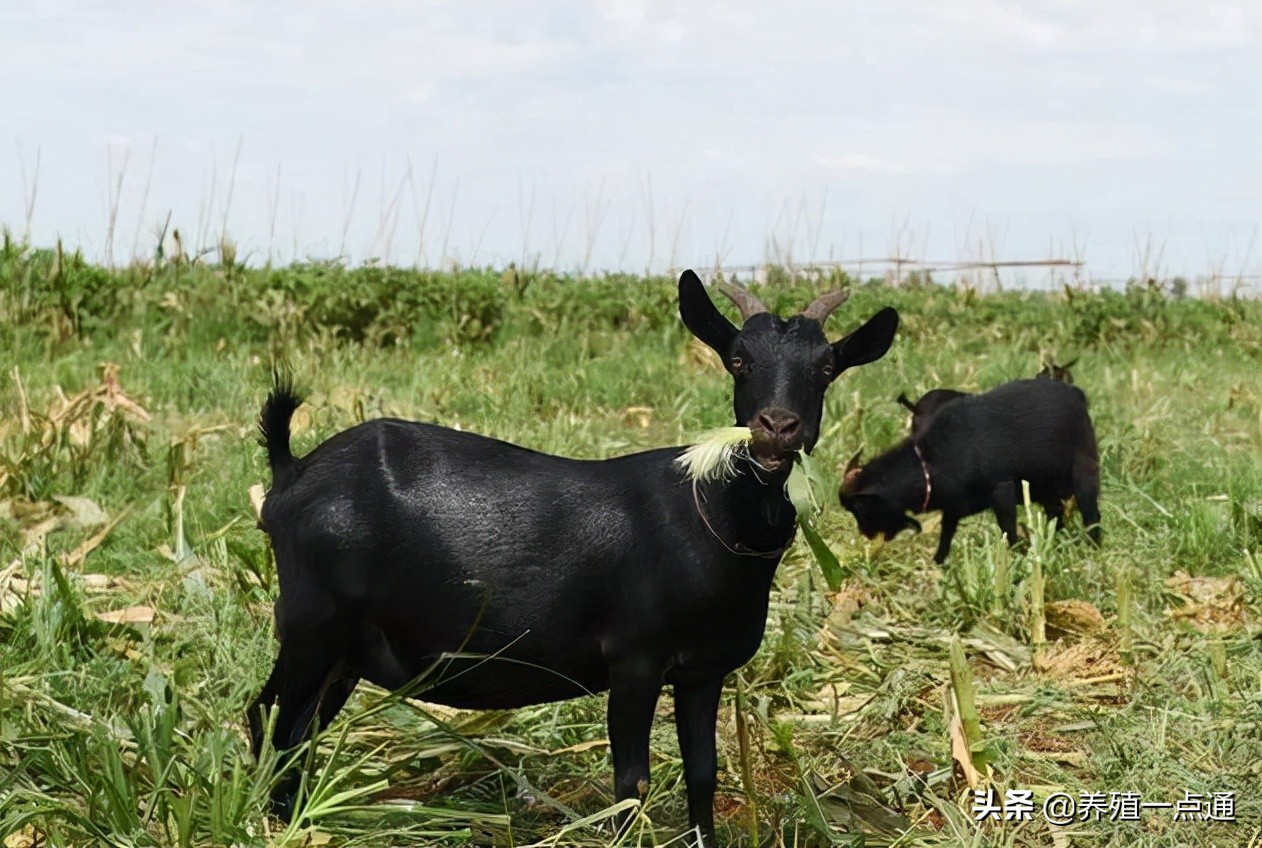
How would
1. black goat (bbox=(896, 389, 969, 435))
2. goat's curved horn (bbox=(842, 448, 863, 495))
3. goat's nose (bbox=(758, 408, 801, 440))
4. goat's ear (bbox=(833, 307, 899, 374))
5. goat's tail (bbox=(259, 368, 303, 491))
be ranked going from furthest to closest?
black goat (bbox=(896, 389, 969, 435)) → goat's curved horn (bbox=(842, 448, 863, 495)) → goat's tail (bbox=(259, 368, 303, 491)) → goat's ear (bbox=(833, 307, 899, 374)) → goat's nose (bbox=(758, 408, 801, 440))

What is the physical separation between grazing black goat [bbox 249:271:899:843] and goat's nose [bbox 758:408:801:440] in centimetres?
9

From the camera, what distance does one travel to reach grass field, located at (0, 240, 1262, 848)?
4.15 metres

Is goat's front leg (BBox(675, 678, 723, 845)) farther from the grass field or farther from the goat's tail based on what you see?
the goat's tail

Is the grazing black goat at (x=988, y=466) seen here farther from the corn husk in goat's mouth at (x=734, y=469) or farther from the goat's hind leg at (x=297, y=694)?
the goat's hind leg at (x=297, y=694)

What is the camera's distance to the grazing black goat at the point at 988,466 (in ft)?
26.4

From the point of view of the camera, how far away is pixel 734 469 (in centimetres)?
387

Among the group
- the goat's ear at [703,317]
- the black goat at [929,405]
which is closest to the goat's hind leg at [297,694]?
the goat's ear at [703,317]

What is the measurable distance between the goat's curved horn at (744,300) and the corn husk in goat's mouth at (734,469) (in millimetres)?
375

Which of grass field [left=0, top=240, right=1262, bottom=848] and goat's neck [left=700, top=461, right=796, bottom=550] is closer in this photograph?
goat's neck [left=700, top=461, right=796, bottom=550]

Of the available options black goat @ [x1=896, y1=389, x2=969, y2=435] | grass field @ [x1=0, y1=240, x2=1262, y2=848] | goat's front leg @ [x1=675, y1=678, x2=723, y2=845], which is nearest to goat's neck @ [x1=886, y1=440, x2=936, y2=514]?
grass field @ [x1=0, y1=240, x2=1262, y2=848]

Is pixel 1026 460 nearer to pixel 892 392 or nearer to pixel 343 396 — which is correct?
pixel 892 392

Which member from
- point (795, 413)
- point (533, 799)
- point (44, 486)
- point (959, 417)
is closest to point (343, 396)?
point (44, 486)

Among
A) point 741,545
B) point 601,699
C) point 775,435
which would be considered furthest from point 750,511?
point 601,699

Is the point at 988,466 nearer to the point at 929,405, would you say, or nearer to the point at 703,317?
the point at 929,405
